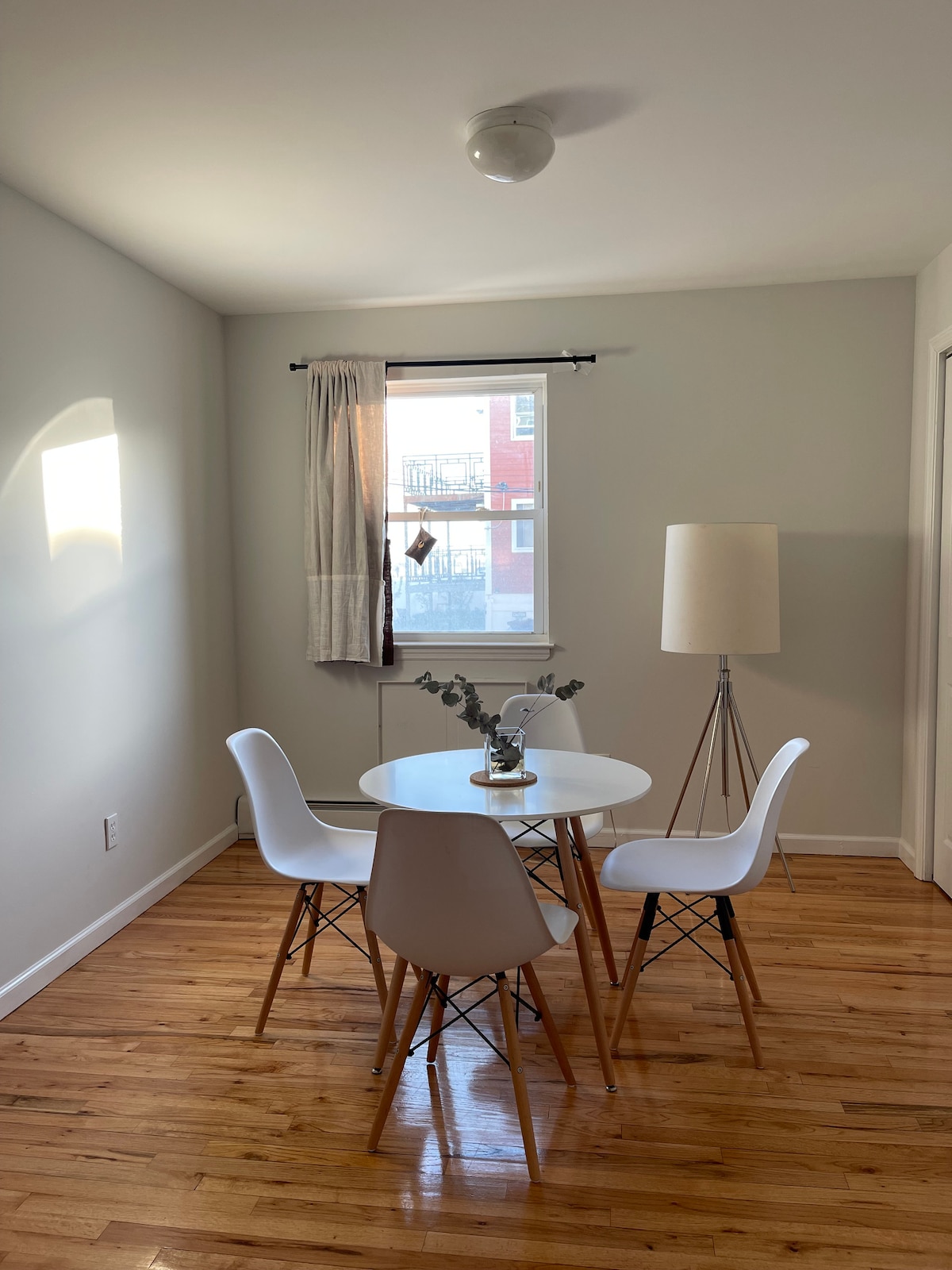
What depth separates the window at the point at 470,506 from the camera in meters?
4.35

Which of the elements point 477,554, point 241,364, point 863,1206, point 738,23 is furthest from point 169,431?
point 863,1206

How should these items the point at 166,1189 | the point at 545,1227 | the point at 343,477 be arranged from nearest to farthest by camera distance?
the point at 545,1227, the point at 166,1189, the point at 343,477

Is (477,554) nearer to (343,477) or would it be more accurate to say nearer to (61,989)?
(343,477)

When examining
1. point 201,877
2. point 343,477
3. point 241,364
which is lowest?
point 201,877

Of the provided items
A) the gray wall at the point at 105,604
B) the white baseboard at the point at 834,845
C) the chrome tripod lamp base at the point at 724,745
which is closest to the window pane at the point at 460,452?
the gray wall at the point at 105,604

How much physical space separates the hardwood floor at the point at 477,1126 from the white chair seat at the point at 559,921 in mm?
453

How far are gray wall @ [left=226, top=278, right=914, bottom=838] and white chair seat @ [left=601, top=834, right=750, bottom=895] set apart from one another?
1.46 meters

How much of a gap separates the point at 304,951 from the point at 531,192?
270 cm

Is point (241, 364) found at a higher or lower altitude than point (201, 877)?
higher

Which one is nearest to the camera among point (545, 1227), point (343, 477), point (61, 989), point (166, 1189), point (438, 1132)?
point (545, 1227)

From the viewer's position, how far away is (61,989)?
9.59 feet

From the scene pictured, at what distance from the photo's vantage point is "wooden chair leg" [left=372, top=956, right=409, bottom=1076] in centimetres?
228

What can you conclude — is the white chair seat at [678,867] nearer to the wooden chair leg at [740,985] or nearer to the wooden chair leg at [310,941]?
the wooden chair leg at [740,985]

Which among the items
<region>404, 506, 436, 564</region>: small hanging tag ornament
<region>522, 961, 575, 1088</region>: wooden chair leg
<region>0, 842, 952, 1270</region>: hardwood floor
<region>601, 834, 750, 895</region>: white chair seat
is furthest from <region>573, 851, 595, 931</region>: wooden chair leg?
<region>404, 506, 436, 564</region>: small hanging tag ornament
